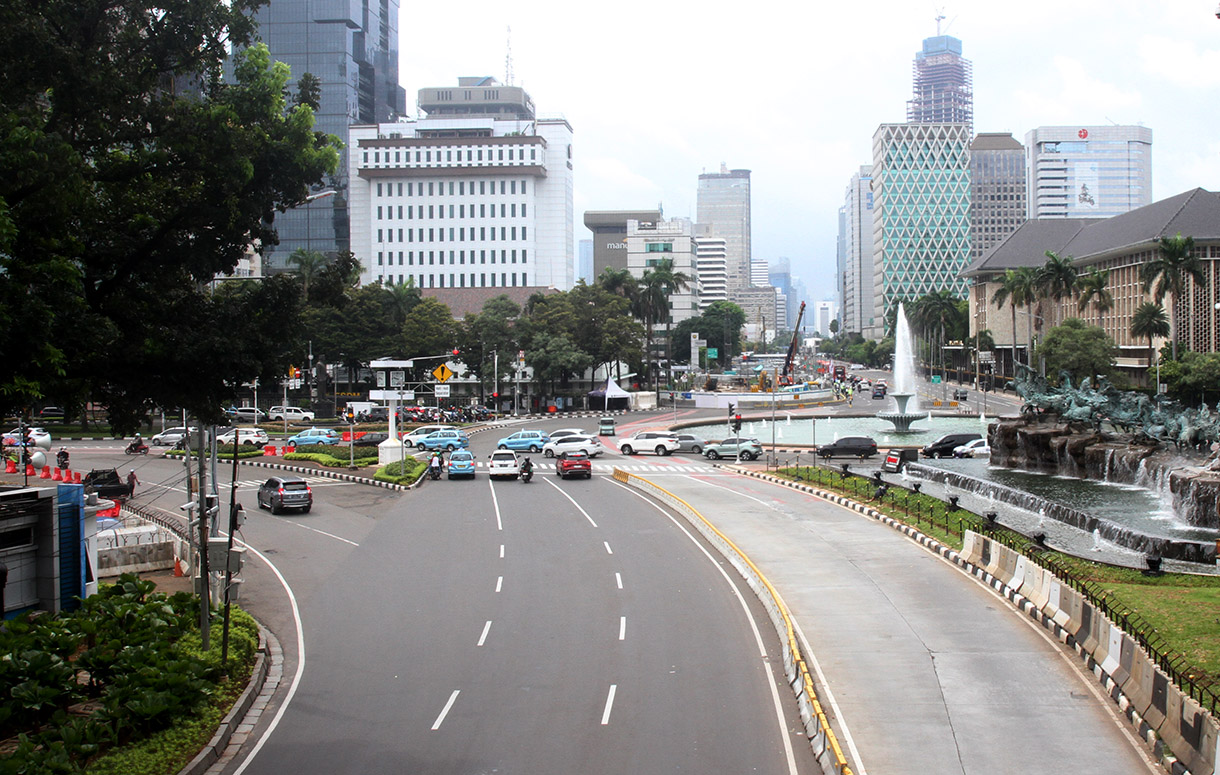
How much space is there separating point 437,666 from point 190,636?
5.33m

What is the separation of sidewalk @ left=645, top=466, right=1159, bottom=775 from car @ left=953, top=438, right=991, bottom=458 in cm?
2842

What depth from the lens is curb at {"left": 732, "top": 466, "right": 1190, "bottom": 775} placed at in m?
13.3

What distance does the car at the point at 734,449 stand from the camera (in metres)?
56.2


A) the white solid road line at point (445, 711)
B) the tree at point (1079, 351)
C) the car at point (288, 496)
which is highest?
the tree at point (1079, 351)

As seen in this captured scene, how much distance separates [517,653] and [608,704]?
11.4 feet

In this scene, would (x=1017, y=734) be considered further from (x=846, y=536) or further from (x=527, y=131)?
(x=527, y=131)

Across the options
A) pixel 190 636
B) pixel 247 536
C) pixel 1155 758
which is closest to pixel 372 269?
pixel 247 536

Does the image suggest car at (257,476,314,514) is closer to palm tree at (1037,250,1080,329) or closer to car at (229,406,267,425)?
car at (229,406,267,425)

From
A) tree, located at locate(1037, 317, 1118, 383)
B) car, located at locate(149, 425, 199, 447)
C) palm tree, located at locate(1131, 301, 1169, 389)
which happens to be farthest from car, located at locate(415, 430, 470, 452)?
palm tree, located at locate(1131, 301, 1169, 389)

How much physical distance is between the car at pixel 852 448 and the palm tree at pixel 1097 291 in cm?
5024

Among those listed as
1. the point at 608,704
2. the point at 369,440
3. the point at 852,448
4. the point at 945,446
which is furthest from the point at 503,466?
the point at 608,704

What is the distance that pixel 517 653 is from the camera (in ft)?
61.1

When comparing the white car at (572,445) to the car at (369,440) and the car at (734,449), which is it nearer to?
the car at (734,449)

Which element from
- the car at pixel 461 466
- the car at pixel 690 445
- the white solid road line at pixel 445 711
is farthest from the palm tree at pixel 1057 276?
the white solid road line at pixel 445 711
